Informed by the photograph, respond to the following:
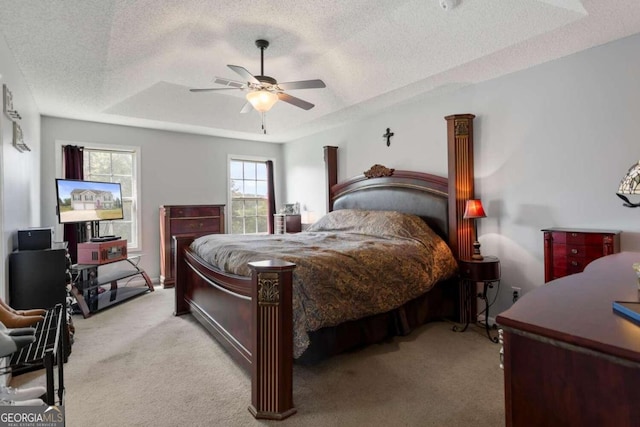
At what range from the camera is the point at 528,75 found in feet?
10.4

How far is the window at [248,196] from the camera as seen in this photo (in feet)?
21.2

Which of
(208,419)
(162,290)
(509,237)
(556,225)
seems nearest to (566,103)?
(556,225)

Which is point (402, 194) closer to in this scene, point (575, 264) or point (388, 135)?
point (388, 135)

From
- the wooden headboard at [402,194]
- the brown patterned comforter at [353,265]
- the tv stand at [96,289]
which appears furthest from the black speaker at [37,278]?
the wooden headboard at [402,194]

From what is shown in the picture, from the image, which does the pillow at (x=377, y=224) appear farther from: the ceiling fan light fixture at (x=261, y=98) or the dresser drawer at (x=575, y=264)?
the ceiling fan light fixture at (x=261, y=98)

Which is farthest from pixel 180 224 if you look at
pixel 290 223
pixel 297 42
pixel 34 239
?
pixel 297 42

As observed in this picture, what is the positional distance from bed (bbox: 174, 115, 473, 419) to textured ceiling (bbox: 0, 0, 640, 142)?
2.55ft

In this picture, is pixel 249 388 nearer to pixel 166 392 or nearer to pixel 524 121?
pixel 166 392

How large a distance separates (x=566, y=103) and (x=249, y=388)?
3470 millimetres

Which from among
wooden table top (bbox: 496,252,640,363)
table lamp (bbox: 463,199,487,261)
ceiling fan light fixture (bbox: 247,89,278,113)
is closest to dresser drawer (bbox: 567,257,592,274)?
table lamp (bbox: 463,199,487,261)

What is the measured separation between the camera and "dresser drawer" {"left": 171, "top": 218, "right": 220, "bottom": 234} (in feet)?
17.1

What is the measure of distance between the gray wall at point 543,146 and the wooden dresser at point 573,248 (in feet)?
0.88

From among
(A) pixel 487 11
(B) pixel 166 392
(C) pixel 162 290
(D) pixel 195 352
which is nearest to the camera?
(B) pixel 166 392

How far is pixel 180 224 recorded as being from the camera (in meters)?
5.26
